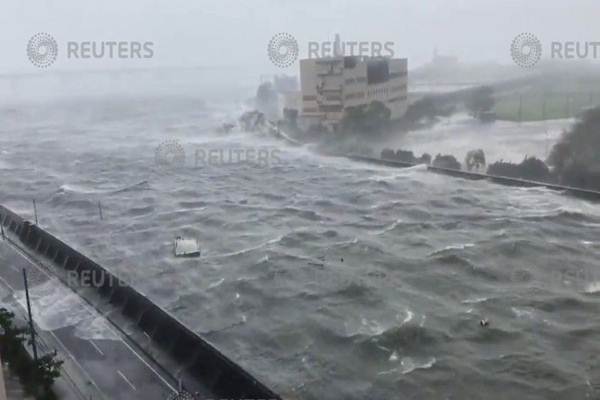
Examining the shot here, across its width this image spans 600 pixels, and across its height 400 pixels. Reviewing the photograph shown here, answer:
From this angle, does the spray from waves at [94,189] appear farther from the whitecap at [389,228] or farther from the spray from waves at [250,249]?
the whitecap at [389,228]

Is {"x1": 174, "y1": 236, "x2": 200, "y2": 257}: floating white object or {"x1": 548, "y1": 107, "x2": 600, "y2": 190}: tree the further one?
{"x1": 548, "y1": 107, "x2": 600, "y2": 190}: tree

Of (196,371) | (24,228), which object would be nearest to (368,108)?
(24,228)

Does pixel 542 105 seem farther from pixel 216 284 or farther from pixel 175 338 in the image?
pixel 175 338

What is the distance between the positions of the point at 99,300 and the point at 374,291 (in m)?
6.85

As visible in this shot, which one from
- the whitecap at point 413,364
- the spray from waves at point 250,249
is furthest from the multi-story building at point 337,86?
the whitecap at point 413,364

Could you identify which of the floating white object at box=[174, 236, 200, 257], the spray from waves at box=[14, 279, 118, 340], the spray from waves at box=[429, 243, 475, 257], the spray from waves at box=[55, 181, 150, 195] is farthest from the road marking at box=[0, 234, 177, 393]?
the spray from waves at box=[429, 243, 475, 257]

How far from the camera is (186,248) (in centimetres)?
1881

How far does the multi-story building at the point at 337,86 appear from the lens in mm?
41216

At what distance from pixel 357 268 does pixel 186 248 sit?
5437 millimetres

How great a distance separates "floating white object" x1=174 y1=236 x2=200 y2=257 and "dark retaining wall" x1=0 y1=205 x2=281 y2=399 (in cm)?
286

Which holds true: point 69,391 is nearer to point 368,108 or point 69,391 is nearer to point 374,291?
point 374,291

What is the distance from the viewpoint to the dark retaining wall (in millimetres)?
10516

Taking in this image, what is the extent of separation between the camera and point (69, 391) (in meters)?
10.6

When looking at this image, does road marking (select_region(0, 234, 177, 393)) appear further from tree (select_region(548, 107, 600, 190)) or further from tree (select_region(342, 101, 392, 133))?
tree (select_region(342, 101, 392, 133))
